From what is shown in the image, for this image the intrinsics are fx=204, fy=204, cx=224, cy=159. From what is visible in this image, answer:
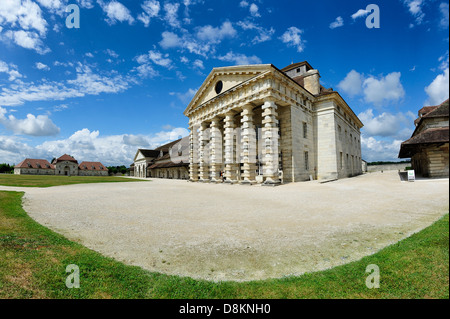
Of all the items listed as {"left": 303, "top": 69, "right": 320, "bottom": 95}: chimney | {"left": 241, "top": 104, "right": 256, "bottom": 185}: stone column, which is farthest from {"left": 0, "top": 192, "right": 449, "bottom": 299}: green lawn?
{"left": 303, "top": 69, "right": 320, "bottom": 95}: chimney

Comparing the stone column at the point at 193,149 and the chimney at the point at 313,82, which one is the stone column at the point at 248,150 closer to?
the chimney at the point at 313,82

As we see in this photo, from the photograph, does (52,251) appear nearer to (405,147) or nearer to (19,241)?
(19,241)

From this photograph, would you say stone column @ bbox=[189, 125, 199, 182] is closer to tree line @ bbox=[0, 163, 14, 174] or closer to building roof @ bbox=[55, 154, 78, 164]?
building roof @ bbox=[55, 154, 78, 164]

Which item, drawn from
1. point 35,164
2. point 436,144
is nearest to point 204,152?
point 436,144

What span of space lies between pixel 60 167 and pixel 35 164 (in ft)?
25.4

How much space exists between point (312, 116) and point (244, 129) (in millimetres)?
9703

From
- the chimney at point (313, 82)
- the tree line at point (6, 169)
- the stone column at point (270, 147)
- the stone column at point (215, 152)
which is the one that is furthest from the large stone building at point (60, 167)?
the chimney at point (313, 82)

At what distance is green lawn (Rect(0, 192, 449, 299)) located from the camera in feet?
8.65

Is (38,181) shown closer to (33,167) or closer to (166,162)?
(166,162)

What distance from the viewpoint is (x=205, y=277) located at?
349 cm

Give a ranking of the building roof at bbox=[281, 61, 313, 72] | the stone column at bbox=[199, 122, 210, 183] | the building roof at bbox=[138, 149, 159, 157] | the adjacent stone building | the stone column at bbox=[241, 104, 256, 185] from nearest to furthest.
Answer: the stone column at bbox=[241, 104, 256, 185] → the stone column at bbox=[199, 122, 210, 183] → the building roof at bbox=[281, 61, 313, 72] → the building roof at bbox=[138, 149, 159, 157] → the adjacent stone building

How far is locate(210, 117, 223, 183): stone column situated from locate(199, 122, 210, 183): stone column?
2.47 metres
